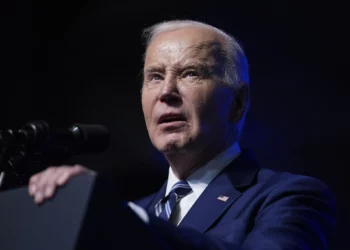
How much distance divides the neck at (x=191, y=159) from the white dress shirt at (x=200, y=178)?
0.07ft

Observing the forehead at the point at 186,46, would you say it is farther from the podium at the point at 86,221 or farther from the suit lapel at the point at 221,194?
the podium at the point at 86,221

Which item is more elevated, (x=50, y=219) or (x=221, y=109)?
(x=50, y=219)

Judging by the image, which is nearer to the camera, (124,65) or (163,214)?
(163,214)

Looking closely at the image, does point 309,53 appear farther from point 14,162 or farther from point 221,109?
point 14,162

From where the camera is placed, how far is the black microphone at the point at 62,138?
44.1 inches

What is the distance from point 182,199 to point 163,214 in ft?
0.30

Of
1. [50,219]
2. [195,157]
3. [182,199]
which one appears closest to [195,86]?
[195,157]

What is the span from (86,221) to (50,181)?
11 cm

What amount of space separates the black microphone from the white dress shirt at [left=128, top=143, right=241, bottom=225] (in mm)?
626

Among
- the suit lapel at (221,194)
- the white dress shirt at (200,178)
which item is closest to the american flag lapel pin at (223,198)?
the suit lapel at (221,194)

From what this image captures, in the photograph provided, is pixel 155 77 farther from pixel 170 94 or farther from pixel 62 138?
pixel 62 138

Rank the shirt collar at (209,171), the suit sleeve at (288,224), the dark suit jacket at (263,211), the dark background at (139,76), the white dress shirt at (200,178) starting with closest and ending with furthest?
the suit sleeve at (288,224) < the dark suit jacket at (263,211) < the white dress shirt at (200,178) < the shirt collar at (209,171) < the dark background at (139,76)

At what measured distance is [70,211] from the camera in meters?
0.86

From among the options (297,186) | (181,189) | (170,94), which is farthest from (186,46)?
(297,186)
